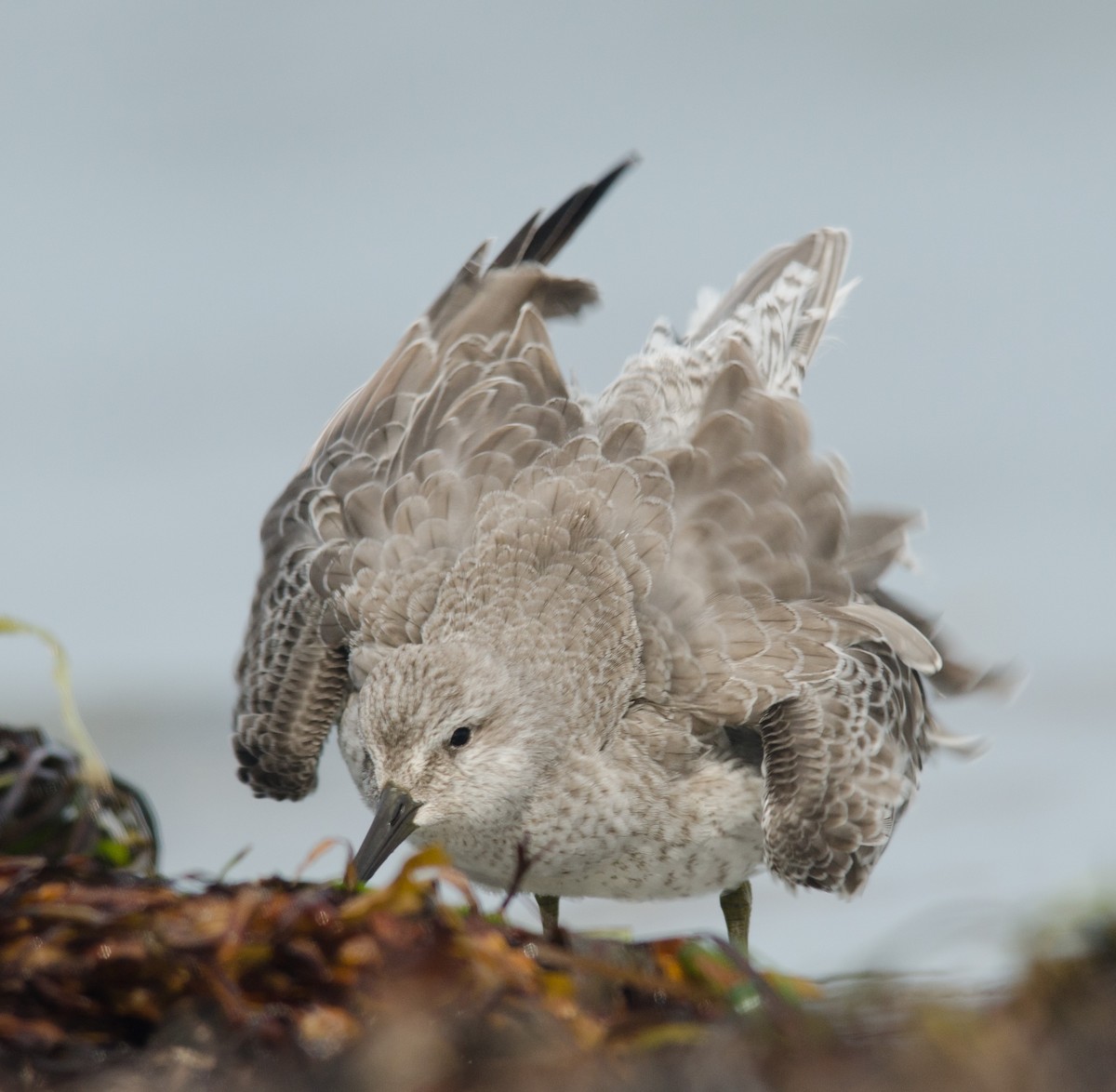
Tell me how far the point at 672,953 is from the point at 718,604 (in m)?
1.60

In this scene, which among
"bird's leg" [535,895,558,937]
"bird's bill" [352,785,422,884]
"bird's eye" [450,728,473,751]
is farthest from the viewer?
"bird's leg" [535,895,558,937]

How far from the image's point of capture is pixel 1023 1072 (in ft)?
4.33

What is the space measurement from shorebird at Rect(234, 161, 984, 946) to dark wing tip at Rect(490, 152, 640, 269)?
0.41 m

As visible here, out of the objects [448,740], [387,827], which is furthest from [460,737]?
[387,827]

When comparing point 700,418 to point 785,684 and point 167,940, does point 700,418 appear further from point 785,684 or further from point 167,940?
point 167,940

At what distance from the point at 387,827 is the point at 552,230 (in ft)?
6.22

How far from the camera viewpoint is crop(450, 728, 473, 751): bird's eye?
3557 mm

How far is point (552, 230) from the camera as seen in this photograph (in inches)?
176

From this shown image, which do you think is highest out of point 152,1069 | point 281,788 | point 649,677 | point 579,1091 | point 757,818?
point 579,1091

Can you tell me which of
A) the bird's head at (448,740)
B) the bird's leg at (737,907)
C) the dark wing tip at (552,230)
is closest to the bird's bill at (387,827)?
the bird's head at (448,740)

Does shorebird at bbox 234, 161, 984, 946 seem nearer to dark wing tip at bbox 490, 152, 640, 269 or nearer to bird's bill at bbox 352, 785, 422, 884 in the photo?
bird's bill at bbox 352, 785, 422, 884

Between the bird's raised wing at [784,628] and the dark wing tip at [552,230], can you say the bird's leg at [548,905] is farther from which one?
the dark wing tip at [552,230]

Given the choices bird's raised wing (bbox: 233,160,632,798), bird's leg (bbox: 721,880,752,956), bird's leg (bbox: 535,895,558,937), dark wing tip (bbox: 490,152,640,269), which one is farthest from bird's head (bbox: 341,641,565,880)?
dark wing tip (bbox: 490,152,640,269)

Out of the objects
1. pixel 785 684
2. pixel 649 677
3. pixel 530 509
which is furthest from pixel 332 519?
pixel 785 684
